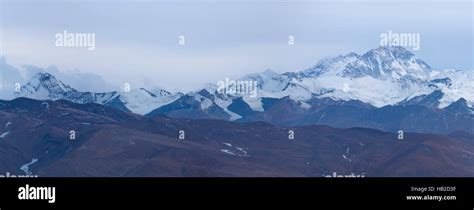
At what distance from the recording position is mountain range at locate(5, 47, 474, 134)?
271ft

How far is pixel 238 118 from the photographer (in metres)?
81.2

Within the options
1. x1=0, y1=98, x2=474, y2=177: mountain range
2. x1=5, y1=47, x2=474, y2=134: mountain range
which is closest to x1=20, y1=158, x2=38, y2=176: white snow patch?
x1=0, y1=98, x2=474, y2=177: mountain range

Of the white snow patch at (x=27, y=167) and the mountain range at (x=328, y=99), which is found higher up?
the mountain range at (x=328, y=99)

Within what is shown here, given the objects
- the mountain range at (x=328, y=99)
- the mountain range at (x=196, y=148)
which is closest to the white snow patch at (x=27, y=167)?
the mountain range at (x=196, y=148)

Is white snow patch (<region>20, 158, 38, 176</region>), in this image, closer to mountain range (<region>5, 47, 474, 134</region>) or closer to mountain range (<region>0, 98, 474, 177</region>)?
mountain range (<region>0, 98, 474, 177</region>)

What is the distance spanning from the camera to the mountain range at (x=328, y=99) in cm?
8250

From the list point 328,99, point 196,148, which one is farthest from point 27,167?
point 328,99

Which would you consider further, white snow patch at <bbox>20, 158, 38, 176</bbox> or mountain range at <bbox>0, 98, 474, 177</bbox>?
mountain range at <bbox>0, 98, 474, 177</bbox>

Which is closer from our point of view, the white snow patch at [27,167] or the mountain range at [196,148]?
the white snow patch at [27,167]

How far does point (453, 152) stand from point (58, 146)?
144 feet

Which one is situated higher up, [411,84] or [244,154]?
[411,84]

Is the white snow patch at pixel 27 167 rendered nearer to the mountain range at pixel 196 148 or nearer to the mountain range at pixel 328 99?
the mountain range at pixel 196 148
